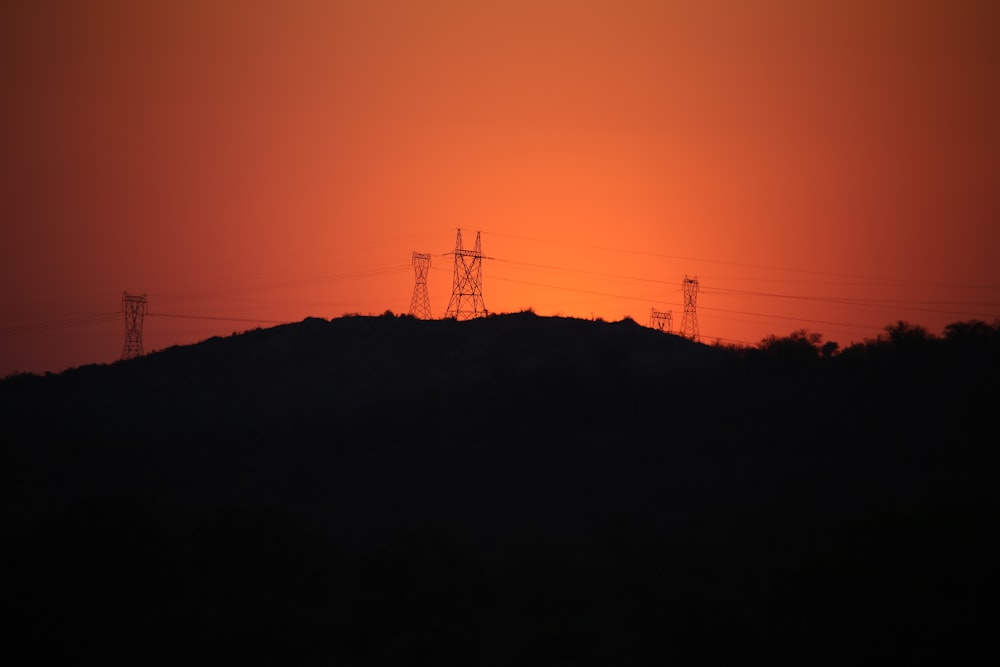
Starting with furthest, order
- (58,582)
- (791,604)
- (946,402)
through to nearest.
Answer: (946,402)
(58,582)
(791,604)

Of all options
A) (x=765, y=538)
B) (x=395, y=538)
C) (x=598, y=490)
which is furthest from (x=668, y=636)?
(x=598, y=490)

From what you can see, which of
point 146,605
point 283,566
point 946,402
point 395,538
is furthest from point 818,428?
point 146,605

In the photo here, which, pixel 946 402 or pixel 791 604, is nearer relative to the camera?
pixel 791 604

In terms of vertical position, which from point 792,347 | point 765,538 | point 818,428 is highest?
point 792,347

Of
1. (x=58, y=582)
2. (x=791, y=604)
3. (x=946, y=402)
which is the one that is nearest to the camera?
(x=791, y=604)

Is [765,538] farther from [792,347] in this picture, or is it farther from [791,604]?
[792,347]

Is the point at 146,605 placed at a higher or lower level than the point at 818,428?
lower

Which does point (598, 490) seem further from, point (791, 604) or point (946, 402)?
point (946, 402)
